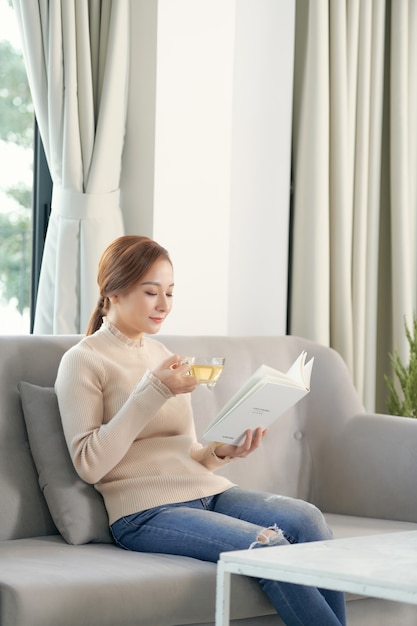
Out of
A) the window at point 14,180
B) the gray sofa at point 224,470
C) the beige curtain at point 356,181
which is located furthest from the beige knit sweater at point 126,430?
the beige curtain at point 356,181

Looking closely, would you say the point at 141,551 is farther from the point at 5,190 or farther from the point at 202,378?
the point at 5,190

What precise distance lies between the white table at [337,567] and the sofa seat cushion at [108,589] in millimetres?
200

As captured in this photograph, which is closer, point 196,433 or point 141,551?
point 141,551

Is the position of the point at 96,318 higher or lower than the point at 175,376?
higher

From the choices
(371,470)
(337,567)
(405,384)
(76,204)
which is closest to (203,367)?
(337,567)

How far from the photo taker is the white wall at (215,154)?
3311 millimetres

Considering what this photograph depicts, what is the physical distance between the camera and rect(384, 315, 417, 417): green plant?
379cm

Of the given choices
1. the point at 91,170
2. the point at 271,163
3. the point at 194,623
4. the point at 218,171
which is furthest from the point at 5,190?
the point at 194,623

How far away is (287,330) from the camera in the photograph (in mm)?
3820

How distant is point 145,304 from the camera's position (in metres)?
2.46

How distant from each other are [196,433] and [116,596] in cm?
88

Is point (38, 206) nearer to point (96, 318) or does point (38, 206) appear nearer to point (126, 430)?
point (96, 318)

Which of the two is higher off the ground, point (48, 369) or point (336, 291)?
point (336, 291)

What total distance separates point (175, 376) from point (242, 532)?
35 centimetres
